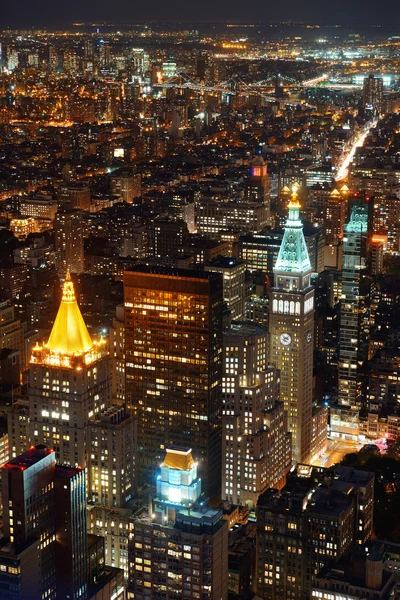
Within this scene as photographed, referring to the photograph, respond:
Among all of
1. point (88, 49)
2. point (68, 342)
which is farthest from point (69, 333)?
point (88, 49)

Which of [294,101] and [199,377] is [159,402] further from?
[294,101]

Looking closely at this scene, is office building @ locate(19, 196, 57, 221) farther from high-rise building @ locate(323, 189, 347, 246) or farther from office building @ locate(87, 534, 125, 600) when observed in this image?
office building @ locate(87, 534, 125, 600)

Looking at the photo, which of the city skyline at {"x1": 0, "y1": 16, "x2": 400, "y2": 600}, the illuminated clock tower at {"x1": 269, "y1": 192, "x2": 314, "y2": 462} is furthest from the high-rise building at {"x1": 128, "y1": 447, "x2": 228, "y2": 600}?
the illuminated clock tower at {"x1": 269, "y1": 192, "x2": 314, "y2": 462}

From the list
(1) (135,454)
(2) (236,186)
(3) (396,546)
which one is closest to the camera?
(3) (396,546)

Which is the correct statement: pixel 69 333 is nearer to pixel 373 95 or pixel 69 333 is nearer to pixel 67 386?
pixel 67 386

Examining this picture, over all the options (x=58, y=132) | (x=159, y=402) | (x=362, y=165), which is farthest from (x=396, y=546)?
(x=58, y=132)
